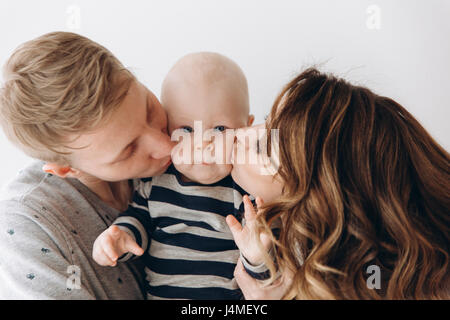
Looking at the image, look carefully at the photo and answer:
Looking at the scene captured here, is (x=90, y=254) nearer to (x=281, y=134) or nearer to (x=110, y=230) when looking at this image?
(x=110, y=230)

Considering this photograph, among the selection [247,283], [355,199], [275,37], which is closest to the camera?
[355,199]

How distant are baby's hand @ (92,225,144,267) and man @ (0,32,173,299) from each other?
64mm

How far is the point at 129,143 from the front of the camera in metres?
0.84

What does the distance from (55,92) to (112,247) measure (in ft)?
1.12

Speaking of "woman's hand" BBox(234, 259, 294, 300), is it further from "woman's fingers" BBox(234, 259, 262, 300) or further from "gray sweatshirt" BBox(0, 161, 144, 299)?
"gray sweatshirt" BBox(0, 161, 144, 299)

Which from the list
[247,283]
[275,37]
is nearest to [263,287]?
[247,283]

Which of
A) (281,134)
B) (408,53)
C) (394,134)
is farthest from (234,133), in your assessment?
(408,53)

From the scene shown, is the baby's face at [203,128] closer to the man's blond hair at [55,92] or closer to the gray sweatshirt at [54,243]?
the man's blond hair at [55,92]

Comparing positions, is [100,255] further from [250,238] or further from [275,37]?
[275,37]

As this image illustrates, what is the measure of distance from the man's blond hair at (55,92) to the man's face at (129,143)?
0.10 feet

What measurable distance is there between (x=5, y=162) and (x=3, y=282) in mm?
797

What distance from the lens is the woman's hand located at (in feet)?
2.65

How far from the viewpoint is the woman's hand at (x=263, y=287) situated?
81 cm

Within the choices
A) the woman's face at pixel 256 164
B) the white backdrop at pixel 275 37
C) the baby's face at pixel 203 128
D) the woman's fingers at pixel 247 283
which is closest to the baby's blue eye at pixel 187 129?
the baby's face at pixel 203 128
